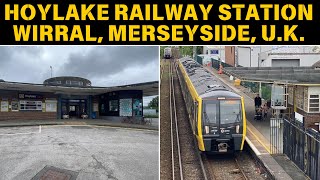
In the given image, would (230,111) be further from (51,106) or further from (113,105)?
(51,106)

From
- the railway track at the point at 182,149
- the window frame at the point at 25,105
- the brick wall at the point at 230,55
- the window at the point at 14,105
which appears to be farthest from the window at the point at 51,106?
the brick wall at the point at 230,55

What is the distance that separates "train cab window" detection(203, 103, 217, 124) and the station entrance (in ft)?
50.9

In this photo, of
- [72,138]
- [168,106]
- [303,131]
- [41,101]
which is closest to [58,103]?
[41,101]

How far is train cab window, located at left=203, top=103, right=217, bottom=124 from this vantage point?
1191cm

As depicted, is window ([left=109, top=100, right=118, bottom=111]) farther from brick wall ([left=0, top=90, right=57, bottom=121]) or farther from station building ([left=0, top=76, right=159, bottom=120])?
brick wall ([left=0, top=90, right=57, bottom=121])

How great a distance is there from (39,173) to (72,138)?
449cm

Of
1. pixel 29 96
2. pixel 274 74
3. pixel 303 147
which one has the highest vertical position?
pixel 274 74

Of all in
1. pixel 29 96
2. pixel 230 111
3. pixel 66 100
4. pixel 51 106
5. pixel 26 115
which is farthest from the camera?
pixel 66 100

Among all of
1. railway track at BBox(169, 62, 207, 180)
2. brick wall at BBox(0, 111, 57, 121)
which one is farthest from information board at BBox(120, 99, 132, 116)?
brick wall at BBox(0, 111, 57, 121)

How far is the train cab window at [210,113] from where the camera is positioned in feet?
39.1

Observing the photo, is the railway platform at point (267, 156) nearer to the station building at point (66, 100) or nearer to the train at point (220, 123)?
the train at point (220, 123)

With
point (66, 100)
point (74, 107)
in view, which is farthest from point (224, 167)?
point (74, 107)

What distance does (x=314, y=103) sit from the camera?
47.0 ft

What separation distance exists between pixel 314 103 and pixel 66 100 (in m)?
16.7
